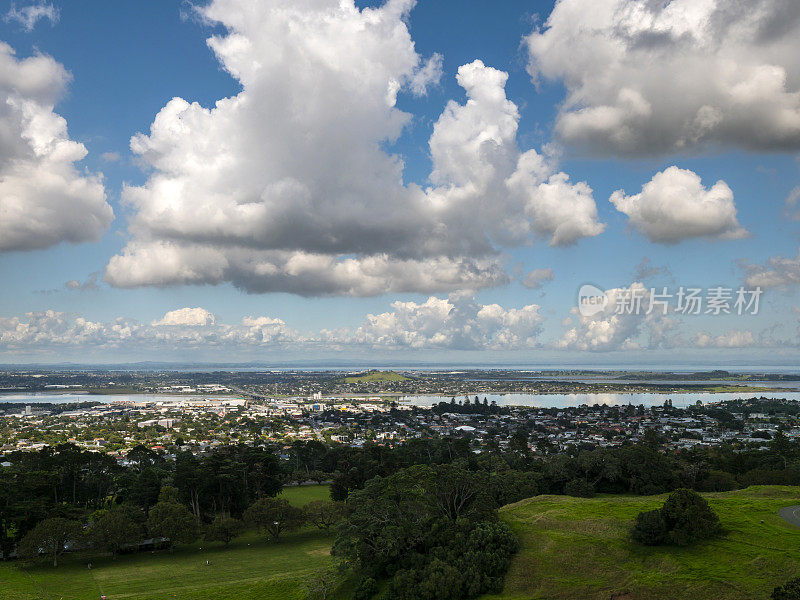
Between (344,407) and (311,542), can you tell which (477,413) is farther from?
(311,542)

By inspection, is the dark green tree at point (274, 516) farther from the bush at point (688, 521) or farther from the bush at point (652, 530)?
the bush at point (688, 521)

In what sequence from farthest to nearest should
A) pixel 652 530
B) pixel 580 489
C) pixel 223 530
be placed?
pixel 580 489 → pixel 223 530 → pixel 652 530

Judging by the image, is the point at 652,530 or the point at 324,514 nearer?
the point at 652,530

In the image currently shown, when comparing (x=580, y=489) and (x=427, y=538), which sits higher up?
(x=427, y=538)

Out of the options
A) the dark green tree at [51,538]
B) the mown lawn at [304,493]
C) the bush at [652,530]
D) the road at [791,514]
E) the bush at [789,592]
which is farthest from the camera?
the mown lawn at [304,493]

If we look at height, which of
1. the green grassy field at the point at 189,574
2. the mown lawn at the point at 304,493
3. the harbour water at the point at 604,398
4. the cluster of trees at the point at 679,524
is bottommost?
the harbour water at the point at 604,398

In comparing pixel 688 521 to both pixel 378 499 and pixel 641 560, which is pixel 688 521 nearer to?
pixel 641 560

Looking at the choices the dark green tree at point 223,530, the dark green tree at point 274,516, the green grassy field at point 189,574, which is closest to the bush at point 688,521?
the green grassy field at point 189,574

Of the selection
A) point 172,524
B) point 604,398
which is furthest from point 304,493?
point 604,398
